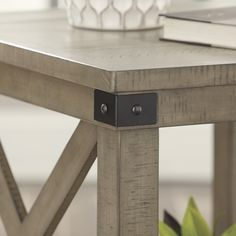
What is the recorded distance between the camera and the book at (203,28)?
3.49ft

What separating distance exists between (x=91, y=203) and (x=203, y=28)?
119cm

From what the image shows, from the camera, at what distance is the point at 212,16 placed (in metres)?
1.15

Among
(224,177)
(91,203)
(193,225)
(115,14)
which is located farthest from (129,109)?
(91,203)

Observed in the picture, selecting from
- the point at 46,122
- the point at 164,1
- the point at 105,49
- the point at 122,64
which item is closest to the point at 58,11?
the point at 164,1

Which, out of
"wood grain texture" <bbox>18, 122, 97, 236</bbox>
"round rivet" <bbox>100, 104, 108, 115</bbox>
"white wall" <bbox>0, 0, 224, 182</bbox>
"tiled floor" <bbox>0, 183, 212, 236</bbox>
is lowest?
"tiled floor" <bbox>0, 183, 212, 236</bbox>

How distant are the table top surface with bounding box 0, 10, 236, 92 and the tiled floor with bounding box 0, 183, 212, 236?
916 millimetres

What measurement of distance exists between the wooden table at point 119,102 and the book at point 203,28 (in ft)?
0.05

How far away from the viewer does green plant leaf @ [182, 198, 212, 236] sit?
1.34 meters

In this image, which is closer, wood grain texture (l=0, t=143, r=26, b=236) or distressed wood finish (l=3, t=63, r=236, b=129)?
distressed wood finish (l=3, t=63, r=236, b=129)

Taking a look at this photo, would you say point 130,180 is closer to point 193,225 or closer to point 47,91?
point 47,91

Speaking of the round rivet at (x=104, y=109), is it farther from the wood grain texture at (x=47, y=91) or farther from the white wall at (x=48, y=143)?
the white wall at (x=48, y=143)

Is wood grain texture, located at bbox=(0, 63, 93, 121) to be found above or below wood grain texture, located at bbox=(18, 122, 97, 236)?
above

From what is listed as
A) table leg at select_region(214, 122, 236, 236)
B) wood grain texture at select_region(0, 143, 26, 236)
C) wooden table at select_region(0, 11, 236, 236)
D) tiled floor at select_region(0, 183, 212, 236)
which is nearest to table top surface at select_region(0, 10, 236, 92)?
wooden table at select_region(0, 11, 236, 236)

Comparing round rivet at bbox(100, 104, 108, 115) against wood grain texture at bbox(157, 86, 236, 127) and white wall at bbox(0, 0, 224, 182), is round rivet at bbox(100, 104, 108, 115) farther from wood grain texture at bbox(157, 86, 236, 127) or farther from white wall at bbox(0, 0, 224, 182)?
white wall at bbox(0, 0, 224, 182)
